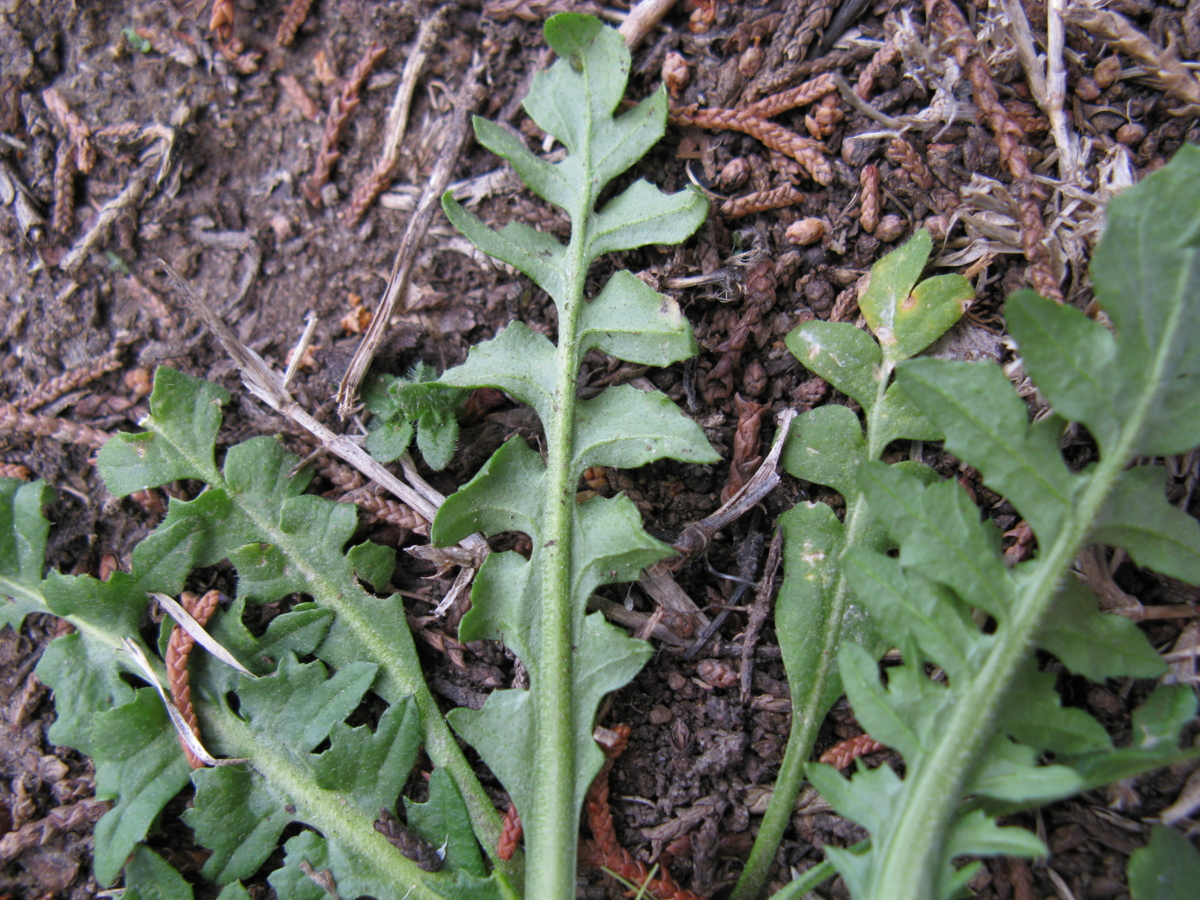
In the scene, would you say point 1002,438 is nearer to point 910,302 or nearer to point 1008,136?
point 910,302

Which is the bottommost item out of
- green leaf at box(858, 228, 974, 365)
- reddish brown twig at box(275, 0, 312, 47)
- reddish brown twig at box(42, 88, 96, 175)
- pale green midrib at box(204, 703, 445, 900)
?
pale green midrib at box(204, 703, 445, 900)

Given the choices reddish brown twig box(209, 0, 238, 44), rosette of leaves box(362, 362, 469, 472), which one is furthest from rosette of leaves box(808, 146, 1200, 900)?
reddish brown twig box(209, 0, 238, 44)

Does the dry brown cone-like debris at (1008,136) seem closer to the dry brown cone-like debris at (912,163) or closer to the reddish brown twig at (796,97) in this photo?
the dry brown cone-like debris at (912,163)

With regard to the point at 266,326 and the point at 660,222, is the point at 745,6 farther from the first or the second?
the point at 266,326

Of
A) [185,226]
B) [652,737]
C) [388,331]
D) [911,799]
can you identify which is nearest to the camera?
[911,799]

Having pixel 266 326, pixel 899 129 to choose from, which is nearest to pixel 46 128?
pixel 266 326

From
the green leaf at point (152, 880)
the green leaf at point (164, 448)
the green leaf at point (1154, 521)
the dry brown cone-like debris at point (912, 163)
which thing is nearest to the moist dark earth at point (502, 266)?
the dry brown cone-like debris at point (912, 163)

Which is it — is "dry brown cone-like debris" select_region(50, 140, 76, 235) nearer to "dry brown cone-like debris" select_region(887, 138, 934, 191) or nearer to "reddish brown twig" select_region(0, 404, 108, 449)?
"reddish brown twig" select_region(0, 404, 108, 449)
